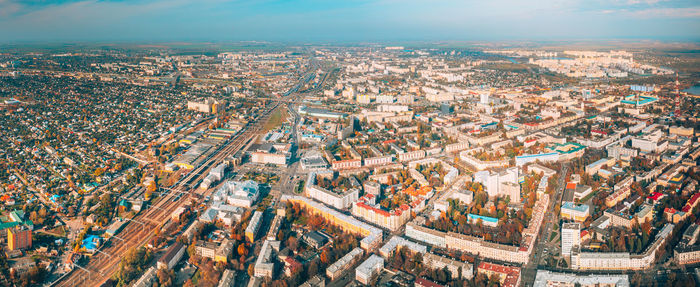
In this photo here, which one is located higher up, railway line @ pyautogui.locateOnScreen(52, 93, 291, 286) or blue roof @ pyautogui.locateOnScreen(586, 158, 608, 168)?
blue roof @ pyautogui.locateOnScreen(586, 158, 608, 168)

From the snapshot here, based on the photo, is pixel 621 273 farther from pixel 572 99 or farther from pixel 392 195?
pixel 572 99

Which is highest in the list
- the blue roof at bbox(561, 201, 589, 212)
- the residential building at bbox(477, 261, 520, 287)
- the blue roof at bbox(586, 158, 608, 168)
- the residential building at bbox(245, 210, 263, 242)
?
the blue roof at bbox(586, 158, 608, 168)

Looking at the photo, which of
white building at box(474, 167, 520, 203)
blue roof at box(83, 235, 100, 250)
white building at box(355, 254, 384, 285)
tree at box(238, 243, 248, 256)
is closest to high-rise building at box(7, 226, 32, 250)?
blue roof at box(83, 235, 100, 250)

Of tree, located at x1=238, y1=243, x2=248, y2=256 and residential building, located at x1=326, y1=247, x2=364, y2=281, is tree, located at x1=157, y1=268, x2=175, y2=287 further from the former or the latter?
residential building, located at x1=326, y1=247, x2=364, y2=281

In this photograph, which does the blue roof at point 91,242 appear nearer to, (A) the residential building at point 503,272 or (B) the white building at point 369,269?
(B) the white building at point 369,269

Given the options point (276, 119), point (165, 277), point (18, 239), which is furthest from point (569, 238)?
point (276, 119)

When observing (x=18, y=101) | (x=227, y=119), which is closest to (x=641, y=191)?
(x=227, y=119)

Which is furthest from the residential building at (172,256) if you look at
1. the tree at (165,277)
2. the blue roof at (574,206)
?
the blue roof at (574,206)
